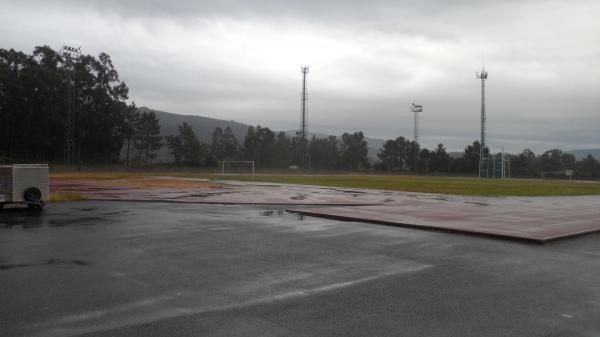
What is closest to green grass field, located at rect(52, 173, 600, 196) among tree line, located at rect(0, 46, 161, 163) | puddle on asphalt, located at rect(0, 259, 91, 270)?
puddle on asphalt, located at rect(0, 259, 91, 270)

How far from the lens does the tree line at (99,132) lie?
84250mm

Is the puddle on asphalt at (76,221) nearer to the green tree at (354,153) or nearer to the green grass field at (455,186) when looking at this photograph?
the green grass field at (455,186)

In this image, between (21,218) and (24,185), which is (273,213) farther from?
(24,185)

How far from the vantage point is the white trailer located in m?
16.8

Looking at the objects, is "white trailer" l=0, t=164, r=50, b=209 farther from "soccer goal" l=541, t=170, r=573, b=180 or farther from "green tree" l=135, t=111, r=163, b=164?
"green tree" l=135, t=111, r=163, b=164

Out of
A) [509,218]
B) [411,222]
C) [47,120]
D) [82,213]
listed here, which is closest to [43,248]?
[82,213]

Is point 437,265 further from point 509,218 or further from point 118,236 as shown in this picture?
point 509,218

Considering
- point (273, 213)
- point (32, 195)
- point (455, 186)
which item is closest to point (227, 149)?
point (455, 186)

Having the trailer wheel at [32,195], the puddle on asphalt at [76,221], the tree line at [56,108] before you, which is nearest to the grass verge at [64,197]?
the trailer wheel at [32,195]

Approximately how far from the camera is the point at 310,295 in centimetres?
645

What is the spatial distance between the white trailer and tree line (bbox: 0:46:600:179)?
5289 cm

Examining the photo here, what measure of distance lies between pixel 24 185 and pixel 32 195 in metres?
0.42

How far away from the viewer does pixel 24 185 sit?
17172 millimetres

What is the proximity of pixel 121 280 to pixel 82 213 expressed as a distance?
32.9ft
